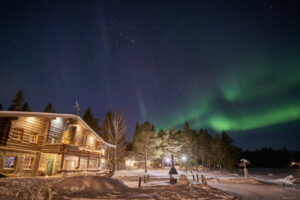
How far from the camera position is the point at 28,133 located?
19422 millimetres

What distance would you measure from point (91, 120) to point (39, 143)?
2445cm

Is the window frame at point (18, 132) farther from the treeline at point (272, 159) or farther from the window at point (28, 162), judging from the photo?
the treeline at point (272, 159)

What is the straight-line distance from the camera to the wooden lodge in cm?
1733

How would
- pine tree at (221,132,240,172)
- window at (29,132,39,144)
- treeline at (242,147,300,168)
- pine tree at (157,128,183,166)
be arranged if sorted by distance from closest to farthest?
1. window at (29,132,39,144)
2. pine tree at (157,128,183,166)
3. pine tree at (221,132,240,172)
4. treeline at (242,147,300,168)

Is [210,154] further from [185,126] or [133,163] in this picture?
[133,163]

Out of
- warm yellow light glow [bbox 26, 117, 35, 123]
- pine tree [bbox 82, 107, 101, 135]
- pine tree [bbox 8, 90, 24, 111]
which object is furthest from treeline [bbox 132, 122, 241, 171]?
pine tree [bbox 8, 90, 24, 111]

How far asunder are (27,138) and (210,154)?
4849 centimetres

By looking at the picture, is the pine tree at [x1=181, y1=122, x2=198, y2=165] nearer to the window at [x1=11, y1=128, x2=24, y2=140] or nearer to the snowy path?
the snowy path

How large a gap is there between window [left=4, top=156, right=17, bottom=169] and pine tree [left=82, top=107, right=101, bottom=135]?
26348mm

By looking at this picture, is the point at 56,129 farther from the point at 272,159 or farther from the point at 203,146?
the point at 272,159

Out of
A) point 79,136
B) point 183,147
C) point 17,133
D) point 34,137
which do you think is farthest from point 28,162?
point 183,147

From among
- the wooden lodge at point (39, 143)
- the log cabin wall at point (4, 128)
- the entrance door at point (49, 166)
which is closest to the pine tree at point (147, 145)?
the wooden lodge at point (39, 143)

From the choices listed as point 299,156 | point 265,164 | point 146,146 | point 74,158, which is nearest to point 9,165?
point 74,158

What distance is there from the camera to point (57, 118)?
23234 millimetres
